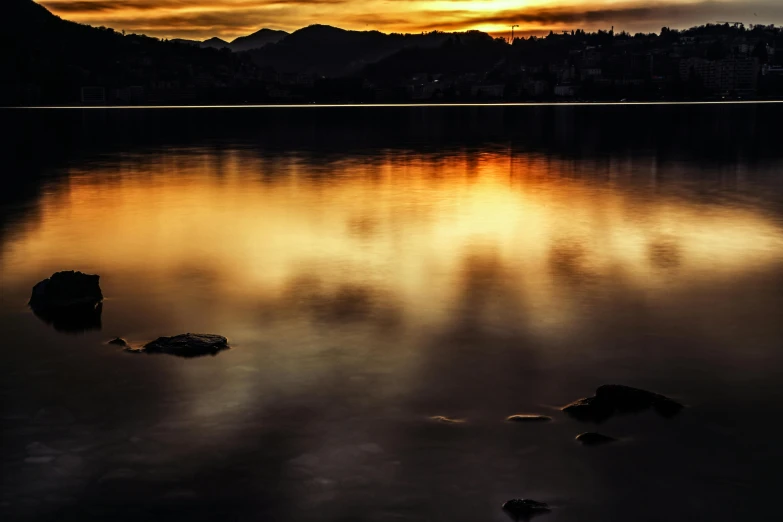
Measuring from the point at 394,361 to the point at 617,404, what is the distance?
3756 millimetres

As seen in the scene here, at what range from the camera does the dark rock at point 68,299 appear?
55.0 feet

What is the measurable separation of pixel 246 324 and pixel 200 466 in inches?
247

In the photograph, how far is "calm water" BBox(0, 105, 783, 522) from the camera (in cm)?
938

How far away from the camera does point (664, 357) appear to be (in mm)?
13836

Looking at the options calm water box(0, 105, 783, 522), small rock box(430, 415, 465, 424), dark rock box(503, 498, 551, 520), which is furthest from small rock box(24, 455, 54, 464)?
dark rock box(503, 498, 551, 520)

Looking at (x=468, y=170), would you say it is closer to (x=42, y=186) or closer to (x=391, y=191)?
(x=391, y=191)

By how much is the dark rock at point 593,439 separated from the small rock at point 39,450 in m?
6.46

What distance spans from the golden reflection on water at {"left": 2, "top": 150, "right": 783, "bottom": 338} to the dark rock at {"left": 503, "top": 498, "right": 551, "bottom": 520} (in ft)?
23.0

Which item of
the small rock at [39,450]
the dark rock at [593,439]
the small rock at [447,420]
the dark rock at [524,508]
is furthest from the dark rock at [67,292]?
the dark rock at [524,508]

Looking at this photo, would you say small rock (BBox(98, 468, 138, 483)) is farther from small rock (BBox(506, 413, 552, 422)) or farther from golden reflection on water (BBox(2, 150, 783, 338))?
golden reflection on water (BBox(2, 150, 783, 338))

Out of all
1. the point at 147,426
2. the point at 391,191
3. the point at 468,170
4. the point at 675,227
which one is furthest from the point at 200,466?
the point at 468,170

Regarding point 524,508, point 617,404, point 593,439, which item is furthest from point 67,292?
point 524,508

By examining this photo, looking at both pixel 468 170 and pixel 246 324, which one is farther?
pixel 468 170

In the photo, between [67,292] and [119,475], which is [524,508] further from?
[67,292]
